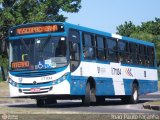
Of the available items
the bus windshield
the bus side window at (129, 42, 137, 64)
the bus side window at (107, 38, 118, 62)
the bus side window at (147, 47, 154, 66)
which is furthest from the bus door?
the bus side window at (147, 47, 154, 66)

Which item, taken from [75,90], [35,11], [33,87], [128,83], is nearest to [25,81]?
[33,87]

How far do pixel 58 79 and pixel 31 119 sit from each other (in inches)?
286

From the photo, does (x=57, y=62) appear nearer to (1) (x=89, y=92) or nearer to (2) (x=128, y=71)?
(1) (x=89, y=92)

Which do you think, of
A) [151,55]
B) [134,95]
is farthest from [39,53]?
[151,55]

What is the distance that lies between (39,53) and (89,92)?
296cm

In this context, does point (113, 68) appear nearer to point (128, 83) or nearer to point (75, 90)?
point (128, 83)

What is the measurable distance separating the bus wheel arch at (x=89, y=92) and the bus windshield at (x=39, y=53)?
221 cm

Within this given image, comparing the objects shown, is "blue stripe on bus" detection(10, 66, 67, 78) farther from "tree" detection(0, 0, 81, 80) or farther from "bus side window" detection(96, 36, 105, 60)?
"tree" detection(0, 0, 81, 80)

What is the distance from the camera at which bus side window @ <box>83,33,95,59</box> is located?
25359 millimetres

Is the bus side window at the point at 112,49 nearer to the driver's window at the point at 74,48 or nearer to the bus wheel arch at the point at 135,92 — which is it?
the bus wheel arch at the point at 135,92

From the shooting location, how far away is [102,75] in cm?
2703

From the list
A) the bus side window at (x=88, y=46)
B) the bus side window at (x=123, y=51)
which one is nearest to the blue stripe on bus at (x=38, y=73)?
the bus side window at (x=88, y=46)

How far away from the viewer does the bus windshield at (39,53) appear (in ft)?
77.8

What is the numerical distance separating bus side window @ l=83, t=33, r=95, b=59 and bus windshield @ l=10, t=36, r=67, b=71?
169 cm
